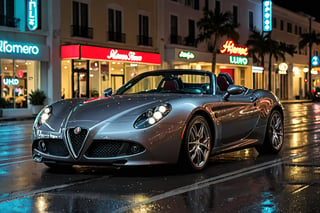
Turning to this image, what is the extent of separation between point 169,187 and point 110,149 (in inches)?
37.2

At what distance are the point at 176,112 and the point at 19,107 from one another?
24531mm

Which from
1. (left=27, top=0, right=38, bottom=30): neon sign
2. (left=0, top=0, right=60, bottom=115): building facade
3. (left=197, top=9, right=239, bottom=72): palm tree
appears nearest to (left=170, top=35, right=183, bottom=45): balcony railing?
(left=197, top=9, right=239, bottom=72): palm tree

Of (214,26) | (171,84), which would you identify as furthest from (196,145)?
(214,26)

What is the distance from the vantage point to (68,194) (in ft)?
18.7

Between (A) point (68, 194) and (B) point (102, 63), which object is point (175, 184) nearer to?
(A) point (68, 194)

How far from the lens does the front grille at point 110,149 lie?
21.3 ft

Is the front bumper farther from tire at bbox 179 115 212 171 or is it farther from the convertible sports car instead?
tire at bbox 179 115 212 171

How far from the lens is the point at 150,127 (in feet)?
21.3

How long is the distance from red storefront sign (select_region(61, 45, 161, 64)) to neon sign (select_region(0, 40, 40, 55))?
1948mm

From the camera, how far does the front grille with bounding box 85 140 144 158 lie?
6.48 meters

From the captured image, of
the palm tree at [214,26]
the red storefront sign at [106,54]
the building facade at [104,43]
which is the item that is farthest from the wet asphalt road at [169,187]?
the palm tree at [214,26]

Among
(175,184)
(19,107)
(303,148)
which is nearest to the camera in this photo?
(175,184)

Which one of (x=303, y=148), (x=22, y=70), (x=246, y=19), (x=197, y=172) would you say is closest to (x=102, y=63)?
(x=22, y=70)

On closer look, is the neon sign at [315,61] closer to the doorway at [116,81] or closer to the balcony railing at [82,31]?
the doorway at [116,81]
